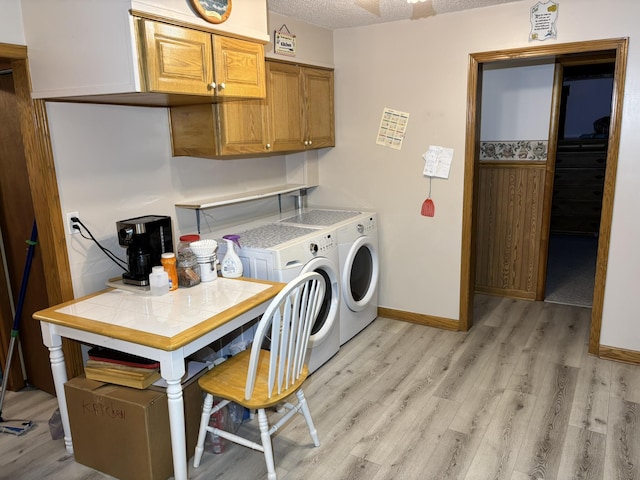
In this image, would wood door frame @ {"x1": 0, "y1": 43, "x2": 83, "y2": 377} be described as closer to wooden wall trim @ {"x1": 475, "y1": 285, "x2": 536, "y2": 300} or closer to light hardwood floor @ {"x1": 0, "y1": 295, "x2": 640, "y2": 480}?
light hardwood floor @ {"x1": 0, "y1": 295, "x2": 640, "y2": 480}

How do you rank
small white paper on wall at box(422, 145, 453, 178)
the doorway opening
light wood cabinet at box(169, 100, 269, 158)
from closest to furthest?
light wood cabinet at box(169, 100, 269, 158) → small white paper on wall at box(422, 145, 453, 178) → the doorway opening

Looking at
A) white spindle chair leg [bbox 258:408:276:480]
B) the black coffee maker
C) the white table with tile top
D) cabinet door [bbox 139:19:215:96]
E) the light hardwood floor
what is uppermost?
cabinet door [bbox 139:19:215:96]

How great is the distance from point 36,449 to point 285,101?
2.36m

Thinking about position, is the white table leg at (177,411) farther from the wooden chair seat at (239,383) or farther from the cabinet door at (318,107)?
the cabinet door at (318,107)

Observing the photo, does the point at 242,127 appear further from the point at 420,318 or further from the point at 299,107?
the point at 420,318

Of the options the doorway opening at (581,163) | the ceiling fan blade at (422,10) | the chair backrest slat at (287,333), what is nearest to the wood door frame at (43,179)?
the chair backrest slat at (287,333)

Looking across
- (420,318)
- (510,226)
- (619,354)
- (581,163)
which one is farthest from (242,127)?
(581,163)

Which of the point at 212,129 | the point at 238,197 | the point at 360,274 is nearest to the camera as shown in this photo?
the point at 212,129

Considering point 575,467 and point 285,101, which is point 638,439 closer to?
point 575,467

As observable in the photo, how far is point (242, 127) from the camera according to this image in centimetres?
284

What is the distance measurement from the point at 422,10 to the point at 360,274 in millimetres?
1786

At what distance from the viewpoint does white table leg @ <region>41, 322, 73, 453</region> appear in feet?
6.75

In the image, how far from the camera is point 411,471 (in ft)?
6.97

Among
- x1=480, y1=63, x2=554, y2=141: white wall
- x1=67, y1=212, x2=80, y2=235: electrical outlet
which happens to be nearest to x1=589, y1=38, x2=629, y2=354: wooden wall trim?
x1=480, y1=63, x2=554, y2=141: white wall
